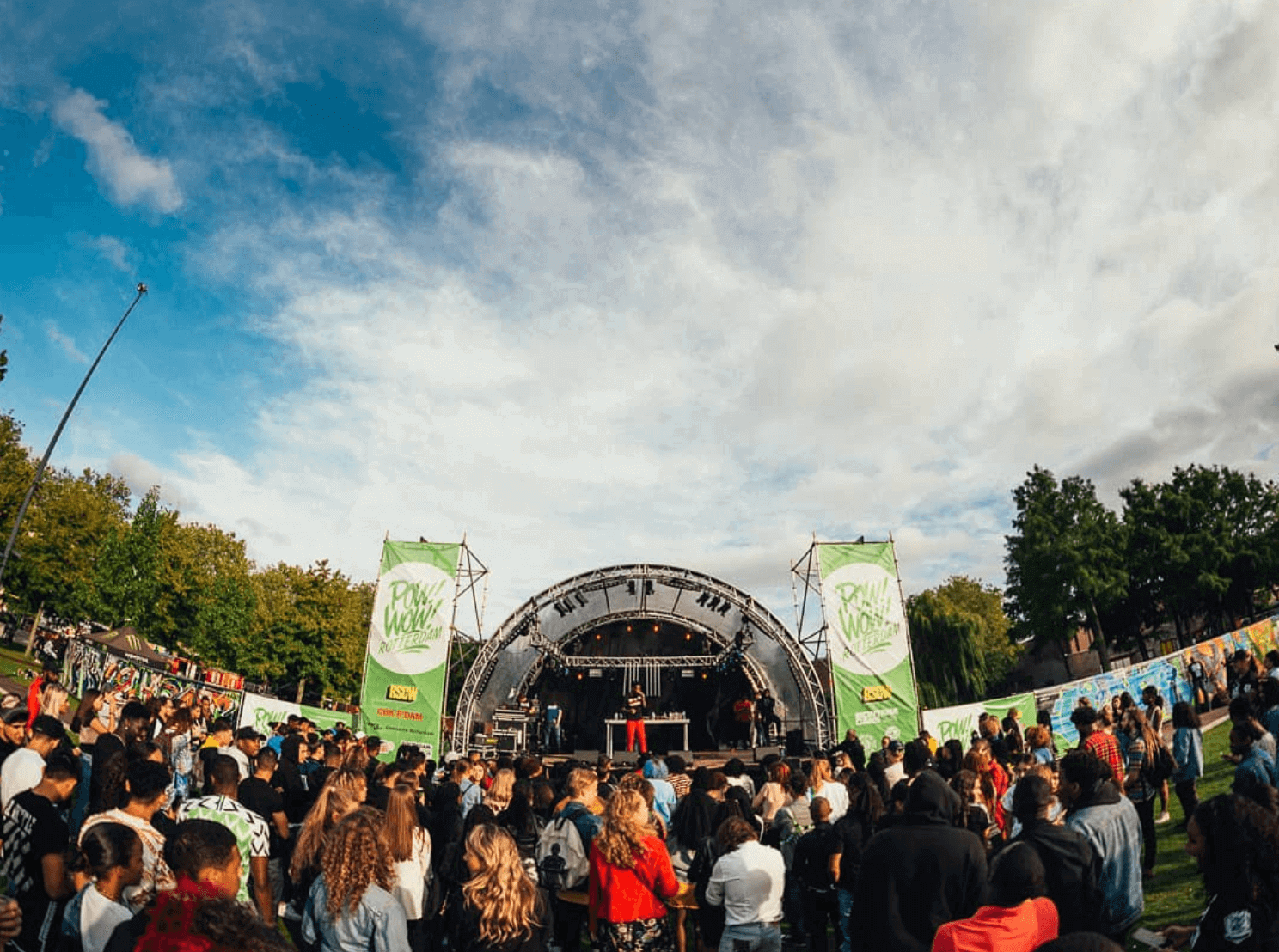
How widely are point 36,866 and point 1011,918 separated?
515 cm

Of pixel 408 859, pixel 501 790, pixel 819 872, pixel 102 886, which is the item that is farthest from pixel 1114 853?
pixel 102 886

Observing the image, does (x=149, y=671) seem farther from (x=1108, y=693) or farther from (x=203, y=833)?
(x=1108, y=693)

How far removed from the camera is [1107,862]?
14.7 feet

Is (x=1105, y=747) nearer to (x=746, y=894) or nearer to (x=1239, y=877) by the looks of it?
(x=746, y=894)

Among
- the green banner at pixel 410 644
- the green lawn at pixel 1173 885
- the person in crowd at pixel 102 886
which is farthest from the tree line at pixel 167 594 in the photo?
A: the green lawn at pixel 1173 885

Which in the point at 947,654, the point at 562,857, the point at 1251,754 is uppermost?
the point at 947,654

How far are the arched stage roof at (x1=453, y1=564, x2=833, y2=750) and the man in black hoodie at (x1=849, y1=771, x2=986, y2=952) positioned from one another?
59.6 feet

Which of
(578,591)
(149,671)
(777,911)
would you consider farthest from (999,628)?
(777,911)

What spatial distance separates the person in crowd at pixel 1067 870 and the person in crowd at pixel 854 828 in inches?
70.3

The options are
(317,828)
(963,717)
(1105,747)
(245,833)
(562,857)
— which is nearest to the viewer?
(245,833)

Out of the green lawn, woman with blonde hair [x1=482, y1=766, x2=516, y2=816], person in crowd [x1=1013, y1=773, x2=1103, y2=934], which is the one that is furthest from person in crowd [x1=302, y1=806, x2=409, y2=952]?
the green lawn

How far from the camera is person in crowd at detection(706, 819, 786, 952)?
4941mm

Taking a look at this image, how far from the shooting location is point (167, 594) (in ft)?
137

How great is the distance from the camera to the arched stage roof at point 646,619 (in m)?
22.0
